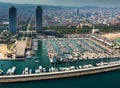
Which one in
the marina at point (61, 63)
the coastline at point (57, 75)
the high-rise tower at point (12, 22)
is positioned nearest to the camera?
the coastline at point (57, 75)

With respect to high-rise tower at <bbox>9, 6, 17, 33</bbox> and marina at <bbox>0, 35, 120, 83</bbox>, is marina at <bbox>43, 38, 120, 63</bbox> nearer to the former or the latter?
marina at <bbox>0, 35, 120, 83</bbox>

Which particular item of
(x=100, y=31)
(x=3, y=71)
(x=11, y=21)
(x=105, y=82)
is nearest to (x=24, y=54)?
(x=3, y=71)

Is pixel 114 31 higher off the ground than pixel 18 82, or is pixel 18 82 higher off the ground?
pixel 114 31

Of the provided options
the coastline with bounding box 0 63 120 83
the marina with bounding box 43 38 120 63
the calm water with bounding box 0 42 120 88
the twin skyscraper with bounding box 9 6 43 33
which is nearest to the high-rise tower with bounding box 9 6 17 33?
the twin skyscraper with bounding box 9 6 43 33

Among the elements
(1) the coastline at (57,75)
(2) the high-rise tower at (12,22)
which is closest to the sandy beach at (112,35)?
(2) the high-rise tower at (12,22)

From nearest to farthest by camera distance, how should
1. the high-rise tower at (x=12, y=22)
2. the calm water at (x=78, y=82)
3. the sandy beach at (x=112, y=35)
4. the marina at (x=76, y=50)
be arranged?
the calm water at (x=78, y=82) < the marina at (x=76, y=50) < the sandy beach at (x=112, y=35) < the high-rise tower at (x=12, y=22)

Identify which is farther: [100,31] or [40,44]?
[100,31]

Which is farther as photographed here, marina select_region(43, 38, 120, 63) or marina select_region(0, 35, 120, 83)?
marina select_region(43, 38, 120, 63)

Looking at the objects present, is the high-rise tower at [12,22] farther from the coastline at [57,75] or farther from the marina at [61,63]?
the coastline at [57,75]

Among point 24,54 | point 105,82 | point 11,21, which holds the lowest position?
point 105,82

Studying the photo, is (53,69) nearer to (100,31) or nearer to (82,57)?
(82,57)

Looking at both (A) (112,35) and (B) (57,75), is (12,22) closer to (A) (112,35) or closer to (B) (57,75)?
(A) (112,35)
